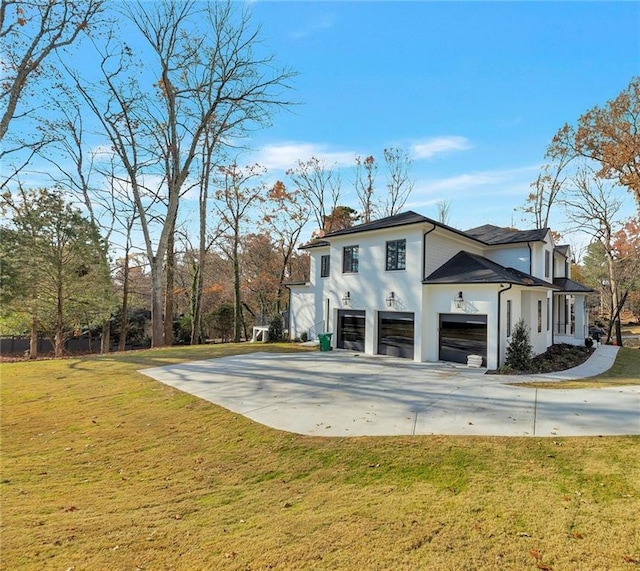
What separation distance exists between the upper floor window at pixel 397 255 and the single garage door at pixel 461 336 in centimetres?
265

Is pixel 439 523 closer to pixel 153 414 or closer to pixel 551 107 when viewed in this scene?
pixel 153 414

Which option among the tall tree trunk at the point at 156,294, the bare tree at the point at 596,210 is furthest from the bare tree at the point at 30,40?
the bare tree at the point at 596,210

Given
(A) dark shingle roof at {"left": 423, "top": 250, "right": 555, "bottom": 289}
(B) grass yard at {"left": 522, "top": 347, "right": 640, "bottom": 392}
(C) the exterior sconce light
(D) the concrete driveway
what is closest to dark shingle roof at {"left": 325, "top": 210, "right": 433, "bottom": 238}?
(A) dark shingle roof at {"left": 423, "top": 250, "right": 555, "bottom": 289}

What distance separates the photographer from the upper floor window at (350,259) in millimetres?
16531

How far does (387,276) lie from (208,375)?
8254 millimetres

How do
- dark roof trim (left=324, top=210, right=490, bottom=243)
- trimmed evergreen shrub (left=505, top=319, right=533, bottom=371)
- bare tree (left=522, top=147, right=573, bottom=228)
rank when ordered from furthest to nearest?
bare tree (left=522, top=147, right=573, bottom=228), dark roof trim (left=324, top=210, right=490, bottom=243), trimmed evergreen shrub (left=505, top=319, right=533, bottom=371)

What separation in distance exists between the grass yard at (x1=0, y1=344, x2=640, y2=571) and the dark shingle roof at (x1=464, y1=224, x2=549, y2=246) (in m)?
13.2

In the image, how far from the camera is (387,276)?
15.1 meters

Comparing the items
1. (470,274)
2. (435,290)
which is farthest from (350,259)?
(470,274)

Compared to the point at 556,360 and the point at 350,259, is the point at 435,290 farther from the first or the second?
the point at 556,360

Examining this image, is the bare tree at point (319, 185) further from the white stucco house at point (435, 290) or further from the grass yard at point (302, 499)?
the grass yard at point (302, 499)

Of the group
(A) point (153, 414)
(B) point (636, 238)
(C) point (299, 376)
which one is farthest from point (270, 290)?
(B) point (636, 238)

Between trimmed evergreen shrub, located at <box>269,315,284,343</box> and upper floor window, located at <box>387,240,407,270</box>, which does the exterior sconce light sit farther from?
trimmed evergreen shrub, located at <box>269,315,284,343</box>

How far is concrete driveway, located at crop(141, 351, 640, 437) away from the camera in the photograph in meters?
6.06
